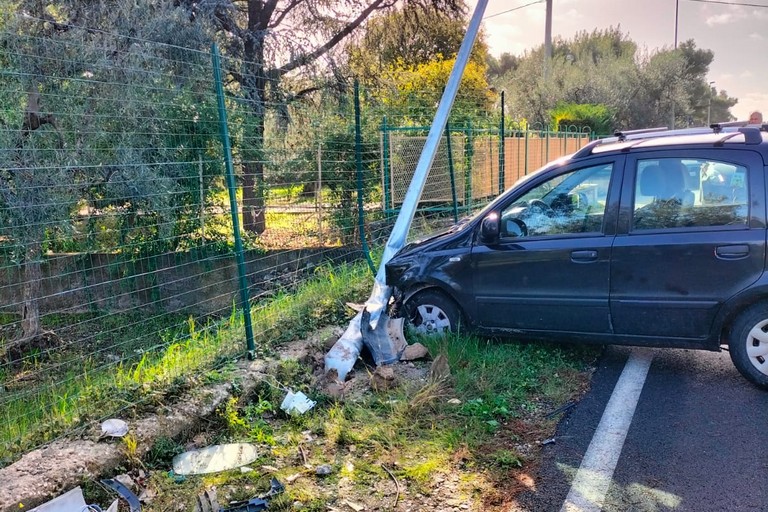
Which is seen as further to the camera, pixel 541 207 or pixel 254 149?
pixel 254 149

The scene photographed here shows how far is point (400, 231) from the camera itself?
6023 millimetres

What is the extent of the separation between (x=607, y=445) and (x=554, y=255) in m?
1.64

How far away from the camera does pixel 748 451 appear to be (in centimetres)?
336

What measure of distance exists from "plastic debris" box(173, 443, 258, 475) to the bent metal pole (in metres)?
1.23

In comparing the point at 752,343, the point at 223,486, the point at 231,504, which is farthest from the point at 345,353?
the point at 752,343

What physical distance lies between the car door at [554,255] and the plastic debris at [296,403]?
1749 millimetres

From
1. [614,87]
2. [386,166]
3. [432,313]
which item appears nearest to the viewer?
[432,313]

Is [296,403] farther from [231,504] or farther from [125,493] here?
[125,493]

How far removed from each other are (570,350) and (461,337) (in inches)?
39.1

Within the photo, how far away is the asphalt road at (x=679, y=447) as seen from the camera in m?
2.96

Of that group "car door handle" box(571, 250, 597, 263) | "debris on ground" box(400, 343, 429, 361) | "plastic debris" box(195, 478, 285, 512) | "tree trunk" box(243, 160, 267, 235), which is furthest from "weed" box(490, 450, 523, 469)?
"tree trunk" box(243, 160, 267, 235)

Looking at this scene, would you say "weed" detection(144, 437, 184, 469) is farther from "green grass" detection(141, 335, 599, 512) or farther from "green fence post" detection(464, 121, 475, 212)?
"green fence post" detection(464, 121, 475, 212)

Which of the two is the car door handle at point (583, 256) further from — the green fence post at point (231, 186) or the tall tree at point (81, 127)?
the tall tree at point (81, 127)

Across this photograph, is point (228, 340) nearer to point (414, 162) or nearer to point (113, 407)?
point (113, 407)
